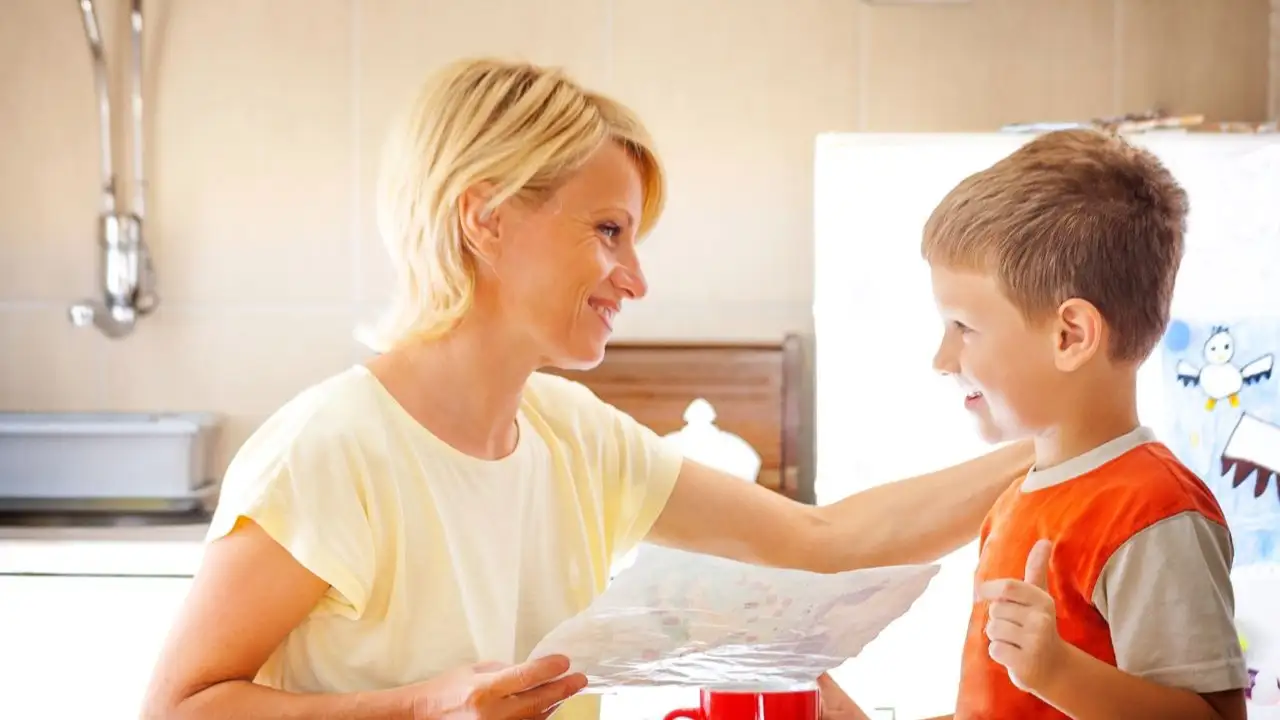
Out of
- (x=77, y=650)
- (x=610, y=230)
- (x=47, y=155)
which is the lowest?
(x=77, y=650)

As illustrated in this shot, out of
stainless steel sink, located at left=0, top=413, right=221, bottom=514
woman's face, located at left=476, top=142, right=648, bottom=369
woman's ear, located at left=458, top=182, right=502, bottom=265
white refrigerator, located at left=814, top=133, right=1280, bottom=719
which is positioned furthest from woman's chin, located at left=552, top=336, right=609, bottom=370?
stainless steel sink, located at left=0, top=413, right=221, bottom=514

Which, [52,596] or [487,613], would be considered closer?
[487,613]

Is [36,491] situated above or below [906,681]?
above

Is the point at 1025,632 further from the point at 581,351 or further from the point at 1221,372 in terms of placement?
the point at 1221,372

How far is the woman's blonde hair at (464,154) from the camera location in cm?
113

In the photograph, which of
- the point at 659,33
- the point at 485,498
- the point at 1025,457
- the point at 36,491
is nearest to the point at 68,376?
the point at 36,491

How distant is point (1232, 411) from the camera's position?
1.68 metres

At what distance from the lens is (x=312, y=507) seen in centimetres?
104

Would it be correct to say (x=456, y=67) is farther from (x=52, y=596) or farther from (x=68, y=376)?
(x=68, y=376)

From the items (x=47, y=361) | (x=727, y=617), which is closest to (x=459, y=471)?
(x=727, y=617)

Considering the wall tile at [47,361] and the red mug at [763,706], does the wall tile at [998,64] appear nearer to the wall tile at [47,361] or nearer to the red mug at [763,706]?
the wall tile at [47,361]

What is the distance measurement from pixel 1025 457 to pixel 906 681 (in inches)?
24.6

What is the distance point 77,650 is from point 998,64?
1750 millimetres

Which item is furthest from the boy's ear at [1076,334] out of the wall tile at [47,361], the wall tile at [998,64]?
the wall tile at [47,361]
